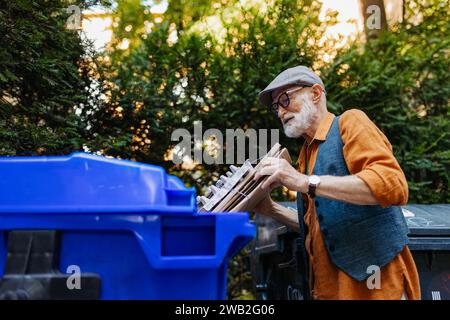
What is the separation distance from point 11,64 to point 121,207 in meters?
1.89

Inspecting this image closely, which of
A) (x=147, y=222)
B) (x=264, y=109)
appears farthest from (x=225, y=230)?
(x=264, y=109)

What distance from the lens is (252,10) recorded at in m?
4.98

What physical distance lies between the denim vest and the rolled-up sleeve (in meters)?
0.08

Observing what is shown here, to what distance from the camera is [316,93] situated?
8.10 ft

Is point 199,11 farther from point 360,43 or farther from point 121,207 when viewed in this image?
point 121,207

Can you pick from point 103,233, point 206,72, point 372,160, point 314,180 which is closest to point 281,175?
point 314,180

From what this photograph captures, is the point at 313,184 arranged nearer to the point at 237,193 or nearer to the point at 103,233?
the point at 237,193

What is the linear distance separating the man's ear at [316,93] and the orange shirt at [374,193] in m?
0.12

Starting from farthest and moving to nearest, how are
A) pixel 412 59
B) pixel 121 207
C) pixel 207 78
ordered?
1. pixel 412 59
2. pixel 207 78
3. pixel 121 207

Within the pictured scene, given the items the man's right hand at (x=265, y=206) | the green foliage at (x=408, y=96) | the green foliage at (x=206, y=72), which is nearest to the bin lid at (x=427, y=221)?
the man's right hand at (x=265, y=206)

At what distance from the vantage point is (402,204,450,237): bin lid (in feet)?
9.07

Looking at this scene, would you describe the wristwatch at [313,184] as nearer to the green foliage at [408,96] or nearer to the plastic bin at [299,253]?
the plastic bin at [299,253]

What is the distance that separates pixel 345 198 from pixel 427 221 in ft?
4.10

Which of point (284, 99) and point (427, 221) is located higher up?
point (284, 99)
